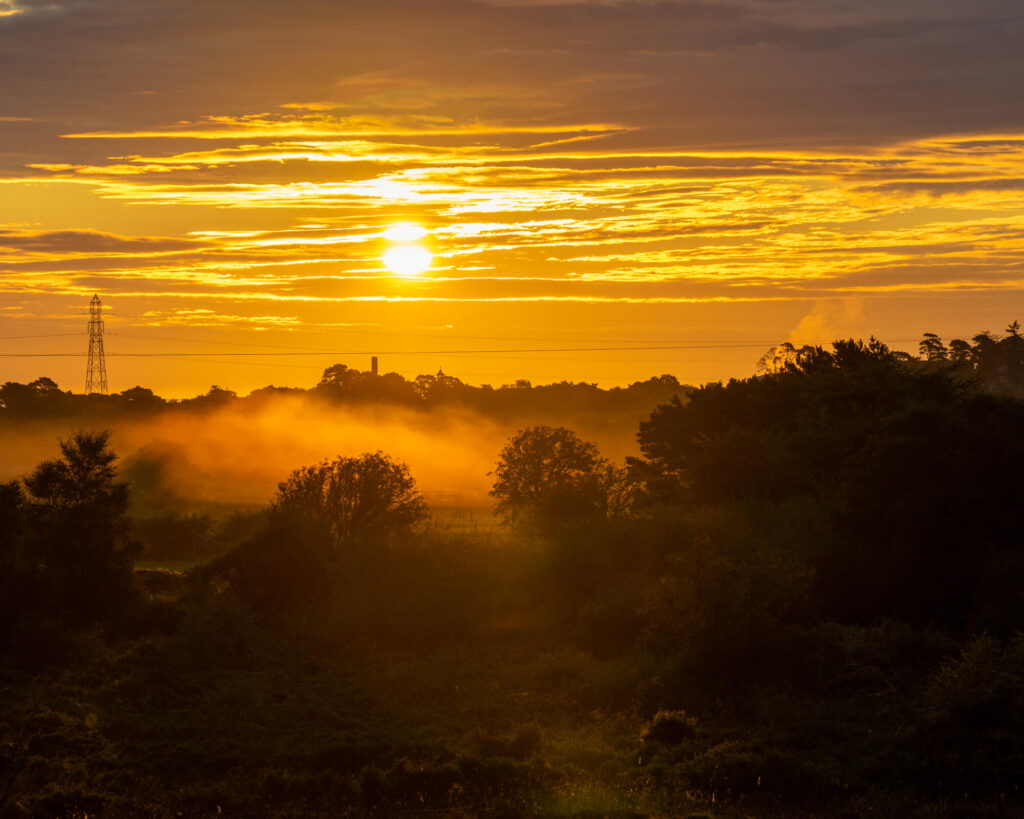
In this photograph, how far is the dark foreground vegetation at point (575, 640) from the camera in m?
26.0

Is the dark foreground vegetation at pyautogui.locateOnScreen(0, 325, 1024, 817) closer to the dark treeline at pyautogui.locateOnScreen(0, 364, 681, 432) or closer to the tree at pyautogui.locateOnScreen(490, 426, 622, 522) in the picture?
the tree at pyautogui.locateOnScreen(490, 426, 622, 522)

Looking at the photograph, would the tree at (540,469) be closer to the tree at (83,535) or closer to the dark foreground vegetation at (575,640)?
the dark foreground vegetation at (575,640)

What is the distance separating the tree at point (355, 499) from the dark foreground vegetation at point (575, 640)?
0.15 metres

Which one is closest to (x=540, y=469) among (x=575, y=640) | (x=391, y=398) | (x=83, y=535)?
(x=575, y=640)

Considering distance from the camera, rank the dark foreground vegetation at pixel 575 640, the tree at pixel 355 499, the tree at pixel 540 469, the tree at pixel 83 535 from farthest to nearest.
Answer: the tree at pixel 540 469
the tree at pixel 355 499
the tree at pixel 83 535
the dark foreground vegetation at pixel 575 640

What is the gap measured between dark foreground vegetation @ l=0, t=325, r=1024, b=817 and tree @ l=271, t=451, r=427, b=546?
15cm

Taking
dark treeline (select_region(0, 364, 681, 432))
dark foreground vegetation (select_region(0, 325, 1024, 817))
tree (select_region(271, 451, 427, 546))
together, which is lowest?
dark foreground vegetation (select_region(0, 325, 1024, 817))

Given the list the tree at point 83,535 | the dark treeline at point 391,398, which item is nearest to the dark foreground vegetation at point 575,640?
the tree at point 83,535

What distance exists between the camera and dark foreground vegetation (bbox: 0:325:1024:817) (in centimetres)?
2602

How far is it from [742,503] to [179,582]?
963 inches

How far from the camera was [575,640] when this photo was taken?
134ft

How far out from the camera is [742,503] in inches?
2012

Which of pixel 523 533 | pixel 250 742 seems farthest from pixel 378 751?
pixel 523 533

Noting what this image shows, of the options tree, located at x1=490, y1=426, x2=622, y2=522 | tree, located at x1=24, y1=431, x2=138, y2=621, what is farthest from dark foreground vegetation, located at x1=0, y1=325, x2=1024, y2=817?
tree, located at x1=490, y1=426, x2=622, y2=522
